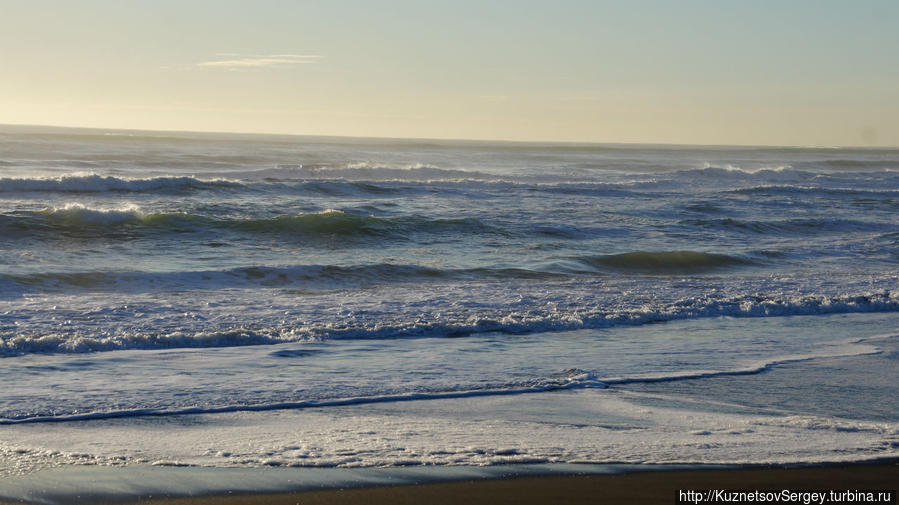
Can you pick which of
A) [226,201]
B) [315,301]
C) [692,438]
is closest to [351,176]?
[226,201]

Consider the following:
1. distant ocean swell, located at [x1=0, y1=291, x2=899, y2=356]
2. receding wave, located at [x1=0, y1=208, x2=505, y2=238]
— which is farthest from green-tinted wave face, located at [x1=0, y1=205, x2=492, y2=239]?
distant ocean swell, located at [x1=0, y1=291, x2=899, y2=356]

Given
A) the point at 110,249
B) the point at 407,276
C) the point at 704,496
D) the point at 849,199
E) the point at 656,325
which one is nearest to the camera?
the point at 704,496

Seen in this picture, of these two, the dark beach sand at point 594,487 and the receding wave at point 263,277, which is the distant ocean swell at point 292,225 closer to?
the receding wave at point 263,277

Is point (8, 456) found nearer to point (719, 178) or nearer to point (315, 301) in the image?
point (315, 301)

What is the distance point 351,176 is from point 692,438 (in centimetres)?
3587

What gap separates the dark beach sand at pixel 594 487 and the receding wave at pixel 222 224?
48.3ft

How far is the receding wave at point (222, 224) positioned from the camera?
720 inches

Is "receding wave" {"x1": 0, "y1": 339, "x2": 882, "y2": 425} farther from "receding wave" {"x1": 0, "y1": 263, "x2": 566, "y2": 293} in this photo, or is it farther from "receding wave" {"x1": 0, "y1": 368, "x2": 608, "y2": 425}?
"receding wave" {"x1": 0, "y1": 263, "x2": 566, "y2": 293}

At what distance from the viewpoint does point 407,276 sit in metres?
13.7

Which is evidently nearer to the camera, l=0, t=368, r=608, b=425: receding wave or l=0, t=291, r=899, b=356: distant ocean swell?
l=0, t=368, r=608, b=425: receding wave

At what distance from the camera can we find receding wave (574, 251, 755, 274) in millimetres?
15383

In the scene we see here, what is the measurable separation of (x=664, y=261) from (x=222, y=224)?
9.96 m

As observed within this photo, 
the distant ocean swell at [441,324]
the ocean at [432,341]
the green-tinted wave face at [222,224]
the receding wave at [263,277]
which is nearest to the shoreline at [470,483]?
the ocean at [432,341]

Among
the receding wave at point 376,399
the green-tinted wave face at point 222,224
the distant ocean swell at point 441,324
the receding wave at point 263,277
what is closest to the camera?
the receding wave at point 376,399
